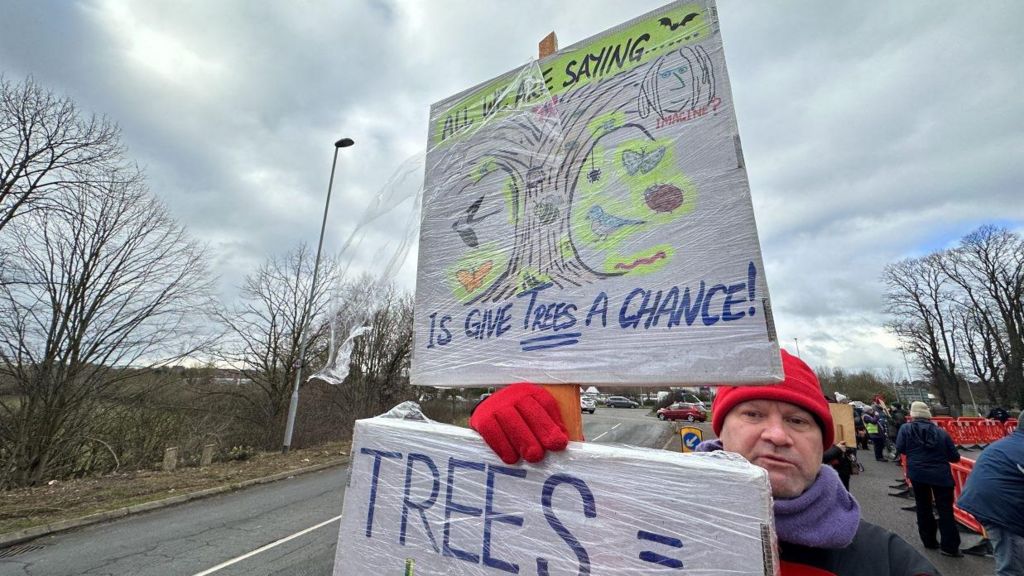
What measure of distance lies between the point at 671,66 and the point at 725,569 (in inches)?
48.9

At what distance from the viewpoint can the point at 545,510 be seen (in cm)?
91

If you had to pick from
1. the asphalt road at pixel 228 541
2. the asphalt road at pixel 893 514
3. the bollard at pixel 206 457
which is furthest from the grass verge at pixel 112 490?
the asphalt road at pixel 893 514

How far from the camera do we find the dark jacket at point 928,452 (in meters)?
4.51

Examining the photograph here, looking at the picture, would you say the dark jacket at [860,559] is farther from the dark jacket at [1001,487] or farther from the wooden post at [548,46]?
the dark jacket at [1001,487]

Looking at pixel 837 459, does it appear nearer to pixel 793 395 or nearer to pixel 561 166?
pixel 793 395

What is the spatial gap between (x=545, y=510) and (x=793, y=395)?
28.0 inches

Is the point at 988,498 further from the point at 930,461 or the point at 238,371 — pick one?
the point at 238,371

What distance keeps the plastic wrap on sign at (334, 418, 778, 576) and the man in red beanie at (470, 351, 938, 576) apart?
8cm

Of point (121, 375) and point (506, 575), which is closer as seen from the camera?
point (506, 575)

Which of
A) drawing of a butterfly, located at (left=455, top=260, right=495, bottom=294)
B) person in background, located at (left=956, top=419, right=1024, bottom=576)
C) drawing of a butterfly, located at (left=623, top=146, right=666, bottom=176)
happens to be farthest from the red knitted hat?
person in background, located at (left=956, top=419, right=1024, bottom=576)

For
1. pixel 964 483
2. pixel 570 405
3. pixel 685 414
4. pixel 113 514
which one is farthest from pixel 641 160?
pixel 685 414

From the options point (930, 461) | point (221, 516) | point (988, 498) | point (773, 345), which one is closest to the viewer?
point (773, 345)

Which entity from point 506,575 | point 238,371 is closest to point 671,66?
point 506,575

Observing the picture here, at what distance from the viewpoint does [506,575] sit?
91cm
